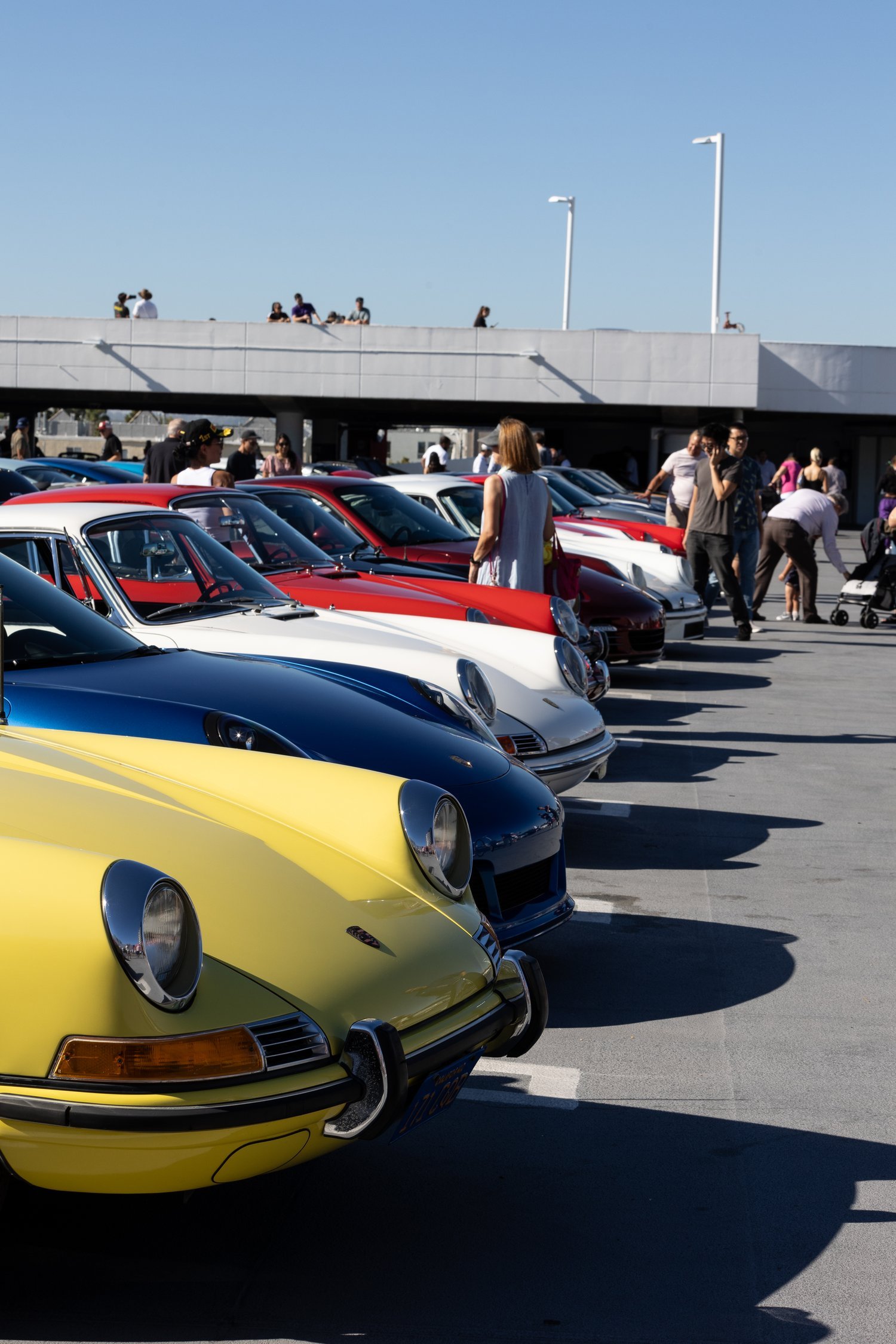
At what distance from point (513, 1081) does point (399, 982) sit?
1173 millimetres

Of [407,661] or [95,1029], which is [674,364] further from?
[95,1029]

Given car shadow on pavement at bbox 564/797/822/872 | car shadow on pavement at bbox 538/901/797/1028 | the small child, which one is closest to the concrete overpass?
the small child

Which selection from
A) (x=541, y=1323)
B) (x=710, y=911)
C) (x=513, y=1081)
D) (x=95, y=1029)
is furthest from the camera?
(x=710, y=911)

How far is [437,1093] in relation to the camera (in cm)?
276

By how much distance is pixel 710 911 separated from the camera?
539 centimetres

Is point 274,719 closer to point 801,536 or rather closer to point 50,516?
point 50,516

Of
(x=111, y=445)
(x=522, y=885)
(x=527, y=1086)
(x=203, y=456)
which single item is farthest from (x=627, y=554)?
(x=111, y=445)

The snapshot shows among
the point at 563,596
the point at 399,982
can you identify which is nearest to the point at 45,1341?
the point at 399,982

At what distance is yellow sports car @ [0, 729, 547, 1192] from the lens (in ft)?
7.92

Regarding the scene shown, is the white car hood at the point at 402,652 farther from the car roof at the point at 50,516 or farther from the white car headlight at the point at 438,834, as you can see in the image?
the white car headlight at the point at 438,834

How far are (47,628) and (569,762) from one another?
7.27ft

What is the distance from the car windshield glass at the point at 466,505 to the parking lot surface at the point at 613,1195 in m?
6.14

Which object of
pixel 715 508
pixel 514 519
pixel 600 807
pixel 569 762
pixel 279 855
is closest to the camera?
pixel 279 855

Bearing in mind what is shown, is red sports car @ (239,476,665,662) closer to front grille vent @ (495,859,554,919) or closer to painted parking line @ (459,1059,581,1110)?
front grille vent @ (495,859,554,919)
